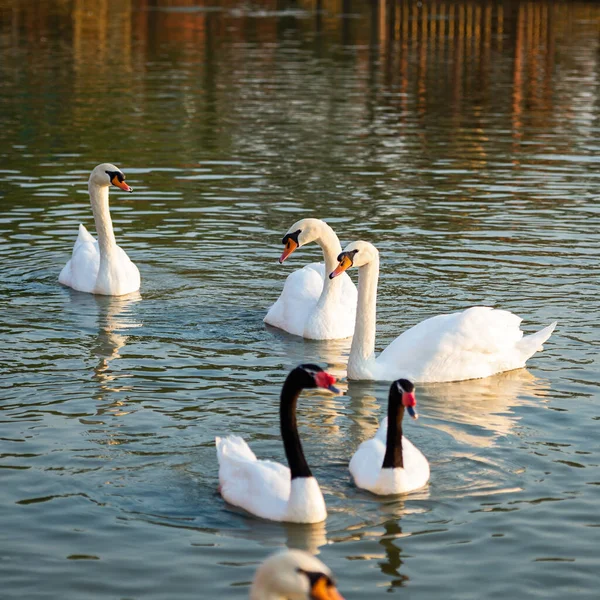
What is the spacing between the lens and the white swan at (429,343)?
12.0 m

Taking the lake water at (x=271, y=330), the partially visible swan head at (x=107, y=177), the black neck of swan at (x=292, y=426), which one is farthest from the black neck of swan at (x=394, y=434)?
the partially visible swan head at (x=107, y=177)

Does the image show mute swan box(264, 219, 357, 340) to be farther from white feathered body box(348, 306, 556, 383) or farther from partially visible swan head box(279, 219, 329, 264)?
white feathered body box(348, 306, 556, 383)

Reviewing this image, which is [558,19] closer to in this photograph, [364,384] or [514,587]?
[364,384]

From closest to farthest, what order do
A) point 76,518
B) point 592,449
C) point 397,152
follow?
1. point 76,518
2. point 592,449
3. point 397,152

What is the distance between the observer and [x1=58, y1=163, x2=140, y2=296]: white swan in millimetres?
15344

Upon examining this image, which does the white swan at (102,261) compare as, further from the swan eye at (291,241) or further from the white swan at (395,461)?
the white swan at (395,461)

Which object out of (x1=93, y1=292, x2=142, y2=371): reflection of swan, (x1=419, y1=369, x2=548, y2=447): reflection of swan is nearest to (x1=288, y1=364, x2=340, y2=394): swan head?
(x1=419, y1=369, x2=548, y2=447): reflection of swan

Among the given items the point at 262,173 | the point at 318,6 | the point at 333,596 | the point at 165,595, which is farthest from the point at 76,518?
the point at 318,6

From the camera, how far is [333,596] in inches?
210

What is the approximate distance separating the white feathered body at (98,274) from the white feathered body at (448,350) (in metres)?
4.14

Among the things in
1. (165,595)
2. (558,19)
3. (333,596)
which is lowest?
(165,595)

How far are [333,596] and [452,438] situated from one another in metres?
5.20

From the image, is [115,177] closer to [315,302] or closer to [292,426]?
[315,302]

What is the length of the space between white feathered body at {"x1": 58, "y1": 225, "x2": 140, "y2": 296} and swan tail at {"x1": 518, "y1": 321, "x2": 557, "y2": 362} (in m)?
5.16
